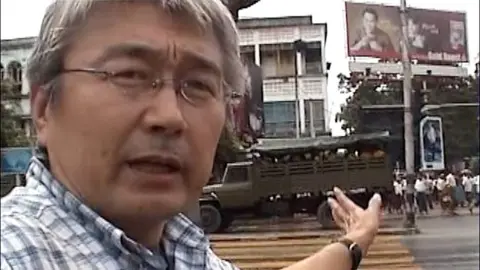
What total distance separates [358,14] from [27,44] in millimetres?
516

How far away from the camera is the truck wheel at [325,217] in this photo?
1.14 m

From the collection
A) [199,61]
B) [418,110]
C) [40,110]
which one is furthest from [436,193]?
[40,110]

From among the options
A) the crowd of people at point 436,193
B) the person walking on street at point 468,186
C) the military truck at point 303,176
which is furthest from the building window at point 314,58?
the person walking on street at point 468,186

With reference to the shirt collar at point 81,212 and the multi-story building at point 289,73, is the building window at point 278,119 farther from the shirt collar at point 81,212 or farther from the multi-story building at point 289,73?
the shirt collar at point 81,212

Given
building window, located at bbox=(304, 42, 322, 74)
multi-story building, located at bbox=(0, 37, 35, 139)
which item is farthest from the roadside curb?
multi-story building, located at bbox=(0, 37, 35, 139)

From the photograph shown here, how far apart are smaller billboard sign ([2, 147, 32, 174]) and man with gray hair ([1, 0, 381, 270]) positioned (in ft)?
0.50

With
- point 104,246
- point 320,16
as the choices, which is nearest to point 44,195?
point 104,246

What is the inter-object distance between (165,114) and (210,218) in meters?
0.47

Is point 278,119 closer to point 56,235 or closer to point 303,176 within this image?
point 303,176

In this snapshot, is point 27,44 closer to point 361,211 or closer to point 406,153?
point 361,211

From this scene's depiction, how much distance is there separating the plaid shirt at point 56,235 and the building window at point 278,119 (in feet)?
1.36

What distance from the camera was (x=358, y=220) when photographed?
1065 mm

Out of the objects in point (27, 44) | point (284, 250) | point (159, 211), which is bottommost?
point (284, 250)

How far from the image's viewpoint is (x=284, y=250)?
1215 mm
